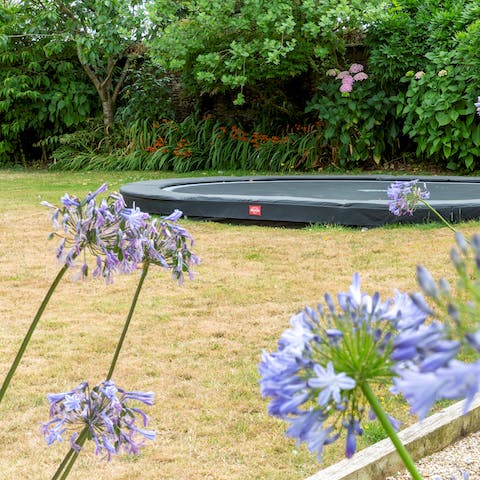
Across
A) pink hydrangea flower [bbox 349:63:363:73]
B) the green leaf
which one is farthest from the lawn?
pink hydrangea flower [bbox 349:63:363:73]

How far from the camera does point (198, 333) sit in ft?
10.5

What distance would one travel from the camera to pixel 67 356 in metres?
2.94

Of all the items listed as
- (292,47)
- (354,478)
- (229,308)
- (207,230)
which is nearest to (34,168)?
(292,47)

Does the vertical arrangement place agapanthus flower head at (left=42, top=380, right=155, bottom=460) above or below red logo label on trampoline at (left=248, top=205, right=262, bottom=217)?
above

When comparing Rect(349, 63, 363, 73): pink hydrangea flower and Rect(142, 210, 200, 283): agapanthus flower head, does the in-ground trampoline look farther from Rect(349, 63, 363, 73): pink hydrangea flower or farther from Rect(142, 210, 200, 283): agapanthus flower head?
Rect(142, 210, 200, 283): agapanthus flower head

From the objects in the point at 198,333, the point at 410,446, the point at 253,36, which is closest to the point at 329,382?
the point at 410,446

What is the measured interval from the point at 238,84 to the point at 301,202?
3945 mm

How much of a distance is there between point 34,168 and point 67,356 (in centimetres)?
907

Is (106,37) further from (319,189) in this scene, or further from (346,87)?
(319,189)

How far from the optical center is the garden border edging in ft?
5.78

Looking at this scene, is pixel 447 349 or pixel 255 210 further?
pixel 255 210

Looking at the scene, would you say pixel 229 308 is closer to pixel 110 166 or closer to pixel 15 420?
pixel 15 420

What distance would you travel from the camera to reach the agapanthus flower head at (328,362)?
1.28 ft

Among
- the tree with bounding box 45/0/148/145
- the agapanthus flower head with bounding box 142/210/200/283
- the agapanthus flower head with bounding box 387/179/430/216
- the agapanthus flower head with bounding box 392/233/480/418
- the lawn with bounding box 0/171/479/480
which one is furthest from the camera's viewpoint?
the tree with bounding box 45/0/148/145
